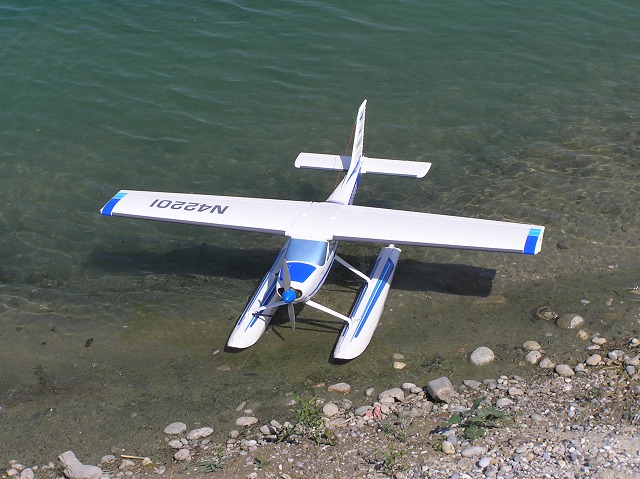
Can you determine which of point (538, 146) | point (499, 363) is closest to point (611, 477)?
point (499, 363)

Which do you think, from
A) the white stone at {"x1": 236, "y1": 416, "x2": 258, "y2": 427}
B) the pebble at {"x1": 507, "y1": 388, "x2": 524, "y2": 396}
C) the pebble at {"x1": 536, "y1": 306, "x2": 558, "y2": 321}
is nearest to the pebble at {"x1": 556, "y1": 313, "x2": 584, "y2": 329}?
the pebble at {"x1": 536, "y1": 306, "x2": 558, "y2": 321}

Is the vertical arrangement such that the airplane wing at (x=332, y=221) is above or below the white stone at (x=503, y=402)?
above

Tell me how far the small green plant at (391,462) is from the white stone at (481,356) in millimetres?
2600

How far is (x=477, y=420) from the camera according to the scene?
8898 millimetres

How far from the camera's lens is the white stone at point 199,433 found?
971cm

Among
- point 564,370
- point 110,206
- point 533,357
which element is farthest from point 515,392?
point 110,206

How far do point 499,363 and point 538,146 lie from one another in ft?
24.2

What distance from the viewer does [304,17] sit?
21922mm

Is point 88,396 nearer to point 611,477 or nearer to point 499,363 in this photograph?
point 499,363

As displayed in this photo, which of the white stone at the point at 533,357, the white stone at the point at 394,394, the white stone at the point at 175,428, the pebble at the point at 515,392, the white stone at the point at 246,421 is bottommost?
the white stone at the point at 175,428

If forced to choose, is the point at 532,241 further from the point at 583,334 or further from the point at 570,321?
the point at 583,334

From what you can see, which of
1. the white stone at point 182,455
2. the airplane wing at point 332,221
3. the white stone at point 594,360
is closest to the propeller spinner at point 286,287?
the airplane wing at point 332,221

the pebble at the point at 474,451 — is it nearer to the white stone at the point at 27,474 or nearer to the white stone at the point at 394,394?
the white stone at the point at 394,394

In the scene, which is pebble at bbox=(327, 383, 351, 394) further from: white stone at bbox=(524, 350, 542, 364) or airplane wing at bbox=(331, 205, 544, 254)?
white stone at bbox=(524, 350, 542, 364)
